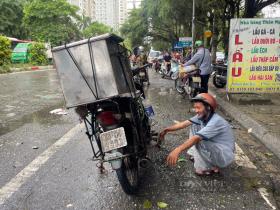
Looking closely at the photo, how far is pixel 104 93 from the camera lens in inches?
129

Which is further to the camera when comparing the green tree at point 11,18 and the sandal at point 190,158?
the green tree at point 11,18

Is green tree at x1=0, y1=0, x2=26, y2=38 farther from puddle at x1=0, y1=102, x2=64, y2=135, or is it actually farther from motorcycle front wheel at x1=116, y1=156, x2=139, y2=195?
motorcycle front wheel at x1=116, y1=156, x2=139, y2=195

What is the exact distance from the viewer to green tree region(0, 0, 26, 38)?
45625 mm

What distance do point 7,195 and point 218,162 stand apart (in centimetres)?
231

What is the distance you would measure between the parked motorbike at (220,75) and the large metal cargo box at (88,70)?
30.6 ft

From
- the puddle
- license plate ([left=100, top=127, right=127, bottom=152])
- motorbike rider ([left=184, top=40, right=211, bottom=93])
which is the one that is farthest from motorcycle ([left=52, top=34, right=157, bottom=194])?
motorbike rider ([left=184, top=40, right=211, bottom=93])

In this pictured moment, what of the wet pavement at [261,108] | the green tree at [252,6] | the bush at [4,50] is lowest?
the wet pavement at [261,108]

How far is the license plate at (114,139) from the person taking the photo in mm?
3305

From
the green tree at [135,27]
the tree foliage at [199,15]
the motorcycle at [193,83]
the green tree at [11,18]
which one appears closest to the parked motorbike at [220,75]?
the motorcycle at [193,83]

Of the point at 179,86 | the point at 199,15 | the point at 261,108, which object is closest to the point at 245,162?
the point at 261,108

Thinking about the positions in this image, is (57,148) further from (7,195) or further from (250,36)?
(250,36)

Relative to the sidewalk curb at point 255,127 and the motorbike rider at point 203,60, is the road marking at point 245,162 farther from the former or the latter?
the motorbike rider at point 203,60

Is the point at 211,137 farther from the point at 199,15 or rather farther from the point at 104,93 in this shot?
the point at 199,15

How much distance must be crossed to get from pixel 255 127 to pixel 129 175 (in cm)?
338
